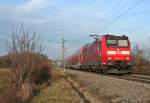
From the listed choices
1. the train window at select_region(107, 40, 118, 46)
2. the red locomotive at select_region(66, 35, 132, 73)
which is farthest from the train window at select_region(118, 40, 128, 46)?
the train window at select_region(107, 40, 118, 46)

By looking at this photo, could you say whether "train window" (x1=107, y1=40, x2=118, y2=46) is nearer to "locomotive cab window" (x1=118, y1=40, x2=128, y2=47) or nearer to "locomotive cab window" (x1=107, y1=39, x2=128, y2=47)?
"locomotive cab window" (x1=107, y1=39, x2=128, y2=47)

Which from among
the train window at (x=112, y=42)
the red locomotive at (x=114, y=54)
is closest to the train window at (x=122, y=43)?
the red locomotive at (x=114, y=54)

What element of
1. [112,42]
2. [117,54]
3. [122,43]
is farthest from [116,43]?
[117,54]

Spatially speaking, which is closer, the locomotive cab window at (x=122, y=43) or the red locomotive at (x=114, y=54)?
the red locomotive at (x=114, y=54)

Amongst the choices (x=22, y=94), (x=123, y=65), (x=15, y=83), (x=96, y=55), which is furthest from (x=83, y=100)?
(x=96, y=55)

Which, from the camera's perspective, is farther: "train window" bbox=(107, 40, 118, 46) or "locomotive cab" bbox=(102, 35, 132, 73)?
"train window" bbox=(107, 40, 118, 46)

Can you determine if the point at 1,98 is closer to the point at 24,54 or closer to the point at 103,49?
the point at 24,54

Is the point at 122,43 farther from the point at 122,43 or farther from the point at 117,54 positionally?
the point at 117,54

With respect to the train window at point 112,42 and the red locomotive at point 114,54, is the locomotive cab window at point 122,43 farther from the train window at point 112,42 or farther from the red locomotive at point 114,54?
the train window at point 112,42

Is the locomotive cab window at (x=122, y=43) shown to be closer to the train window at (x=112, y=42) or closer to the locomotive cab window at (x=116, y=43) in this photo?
the locomotive cab window at (x=116, y=43)

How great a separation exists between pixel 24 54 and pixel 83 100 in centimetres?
853

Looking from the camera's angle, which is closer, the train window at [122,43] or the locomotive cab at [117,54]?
the locomotive cab at [117,54]

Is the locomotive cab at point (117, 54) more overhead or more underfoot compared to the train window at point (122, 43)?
more underfoot

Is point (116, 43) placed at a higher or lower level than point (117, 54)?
higher
